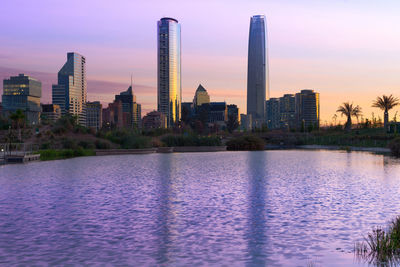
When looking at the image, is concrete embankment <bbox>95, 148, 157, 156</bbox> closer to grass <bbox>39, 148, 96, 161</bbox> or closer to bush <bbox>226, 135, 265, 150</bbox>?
grass <bbox>39, 148, 96, 161</bbox>

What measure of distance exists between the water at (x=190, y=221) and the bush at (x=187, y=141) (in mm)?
47138

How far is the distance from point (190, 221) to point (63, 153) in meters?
38.6

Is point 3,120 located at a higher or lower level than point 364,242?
higher

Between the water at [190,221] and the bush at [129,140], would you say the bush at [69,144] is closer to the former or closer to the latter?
the bush at [129,140]

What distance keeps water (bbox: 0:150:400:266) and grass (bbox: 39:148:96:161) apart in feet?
76.1

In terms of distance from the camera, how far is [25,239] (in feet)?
33.2

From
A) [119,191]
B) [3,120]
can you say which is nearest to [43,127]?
[3,120]

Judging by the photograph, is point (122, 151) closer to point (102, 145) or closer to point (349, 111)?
point (102, 145)

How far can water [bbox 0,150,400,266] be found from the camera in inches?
344

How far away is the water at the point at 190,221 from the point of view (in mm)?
8742

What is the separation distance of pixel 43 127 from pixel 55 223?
5637 cm

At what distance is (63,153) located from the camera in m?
47.5

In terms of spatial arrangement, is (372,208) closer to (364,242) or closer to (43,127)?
(364,242)

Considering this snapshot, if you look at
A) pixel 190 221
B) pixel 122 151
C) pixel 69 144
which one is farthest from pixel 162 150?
pixel 190 221
